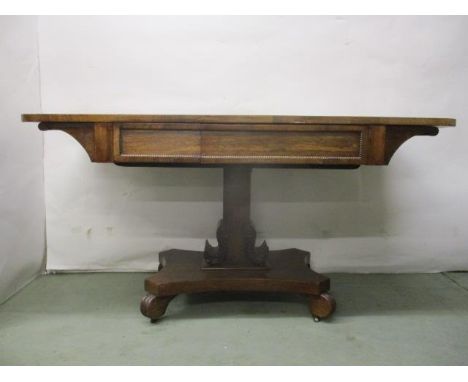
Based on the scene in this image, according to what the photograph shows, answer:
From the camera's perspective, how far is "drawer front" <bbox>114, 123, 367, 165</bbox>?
1481 millimetres

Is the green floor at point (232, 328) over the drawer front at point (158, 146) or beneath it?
beneath

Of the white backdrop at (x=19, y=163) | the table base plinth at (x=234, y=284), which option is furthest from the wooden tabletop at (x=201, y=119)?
the table base plinth at (x=234, y=284)

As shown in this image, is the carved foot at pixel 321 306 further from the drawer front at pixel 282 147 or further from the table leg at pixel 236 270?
the drawer front at pixel 282 147

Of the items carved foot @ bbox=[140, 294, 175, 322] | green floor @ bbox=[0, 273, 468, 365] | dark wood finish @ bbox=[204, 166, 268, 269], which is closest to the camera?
green floor @ bbox=[0, 273, 468, 365]

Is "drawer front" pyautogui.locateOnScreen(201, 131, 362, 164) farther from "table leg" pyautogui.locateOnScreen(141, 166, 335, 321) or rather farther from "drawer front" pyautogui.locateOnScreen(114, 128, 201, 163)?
"table leg" pyautogui.locateOnScreen(141, 166, 335, 321)

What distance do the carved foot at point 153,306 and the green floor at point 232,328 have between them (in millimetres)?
41

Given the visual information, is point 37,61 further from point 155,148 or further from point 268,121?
point 268,121

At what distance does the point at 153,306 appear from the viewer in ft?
5.37

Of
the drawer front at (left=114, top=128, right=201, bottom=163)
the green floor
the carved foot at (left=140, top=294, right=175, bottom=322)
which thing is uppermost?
the drawer front at (left=114, top=128, right=201, bottom=163)

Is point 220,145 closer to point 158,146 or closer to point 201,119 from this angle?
point 201,119

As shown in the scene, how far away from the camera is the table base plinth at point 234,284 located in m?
A: 1.65

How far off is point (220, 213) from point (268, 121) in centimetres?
90

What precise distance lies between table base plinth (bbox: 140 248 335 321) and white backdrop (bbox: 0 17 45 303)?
0.76 metres

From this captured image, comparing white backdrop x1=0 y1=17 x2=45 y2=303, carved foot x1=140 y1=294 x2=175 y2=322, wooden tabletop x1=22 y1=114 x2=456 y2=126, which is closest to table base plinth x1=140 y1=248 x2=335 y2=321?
carved foot x1=140 y1=294 x2=175 y2=322
